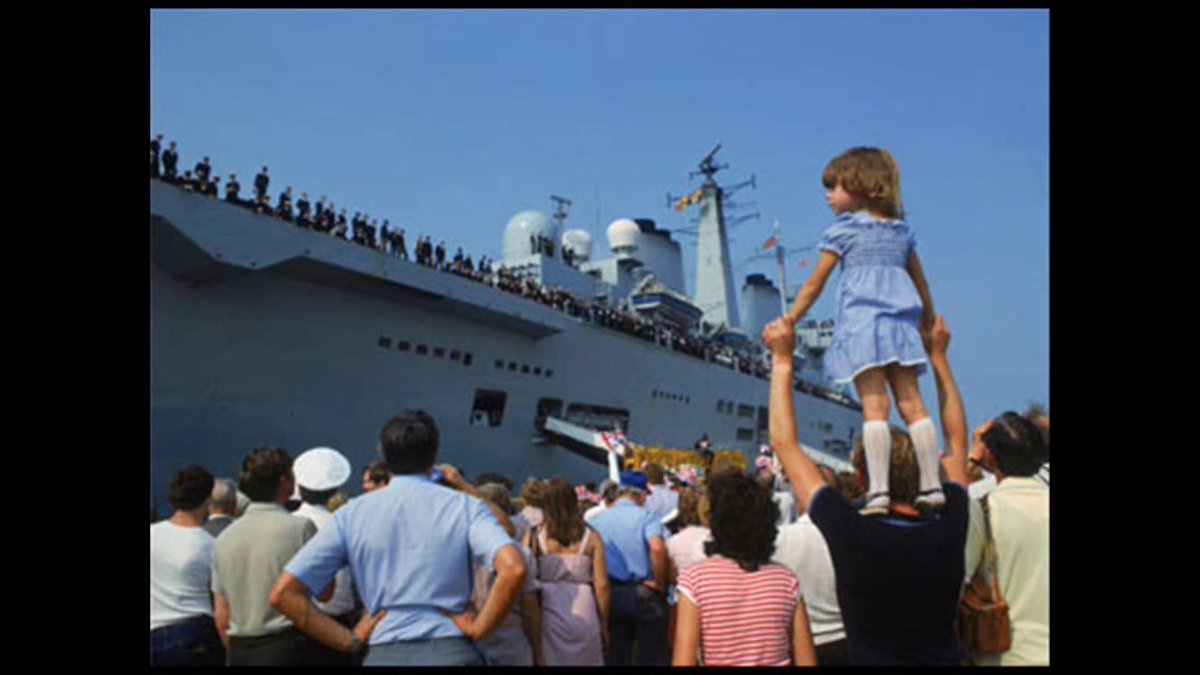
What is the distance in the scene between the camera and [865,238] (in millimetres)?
2793

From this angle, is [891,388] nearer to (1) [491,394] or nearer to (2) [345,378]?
(2) [345,378]

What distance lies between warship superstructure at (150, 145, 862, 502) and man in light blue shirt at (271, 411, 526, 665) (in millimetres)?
12724

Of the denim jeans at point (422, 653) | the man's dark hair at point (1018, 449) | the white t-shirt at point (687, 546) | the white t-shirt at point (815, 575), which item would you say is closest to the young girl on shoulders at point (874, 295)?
the man's dark hair at point (1018, 449)

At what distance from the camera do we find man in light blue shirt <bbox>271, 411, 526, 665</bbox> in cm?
260

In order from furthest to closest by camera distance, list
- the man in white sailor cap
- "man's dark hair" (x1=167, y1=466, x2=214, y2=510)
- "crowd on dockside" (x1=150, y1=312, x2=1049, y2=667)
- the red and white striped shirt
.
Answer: the man in white sailor cap < "man's dark hair" (x1=167, y1=466, x2=214, y2=510) < the red and white striped shirt < "crowd on dockside" (x1=150, y1=312, x2=1049, y2=667)

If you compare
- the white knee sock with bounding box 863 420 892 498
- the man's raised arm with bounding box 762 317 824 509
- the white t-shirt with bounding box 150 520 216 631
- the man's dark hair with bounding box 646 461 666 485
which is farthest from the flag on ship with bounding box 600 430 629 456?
the man's raised arm with bounding box 762 317 824 509

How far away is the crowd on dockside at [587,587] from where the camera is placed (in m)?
2.25

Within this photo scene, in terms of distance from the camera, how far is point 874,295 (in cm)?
275

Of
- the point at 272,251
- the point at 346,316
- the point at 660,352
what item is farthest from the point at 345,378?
the point at 660,352

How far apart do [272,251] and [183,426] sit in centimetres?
377

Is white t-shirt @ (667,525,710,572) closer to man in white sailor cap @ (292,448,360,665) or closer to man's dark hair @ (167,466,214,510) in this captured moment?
man in white sailor cap @ (292,448,360,665)

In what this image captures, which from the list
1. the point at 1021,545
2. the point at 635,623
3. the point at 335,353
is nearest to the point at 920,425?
the point at 1021,545

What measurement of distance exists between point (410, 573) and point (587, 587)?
1632 millimetres

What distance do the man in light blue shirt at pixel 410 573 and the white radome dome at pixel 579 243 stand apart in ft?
111
